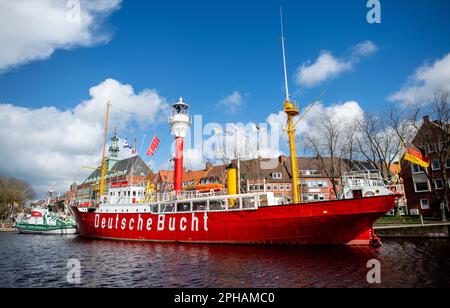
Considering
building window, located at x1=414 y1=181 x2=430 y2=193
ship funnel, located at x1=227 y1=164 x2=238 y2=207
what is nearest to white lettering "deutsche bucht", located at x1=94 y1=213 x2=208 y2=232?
ship funnel, located at x1=227 y1=164 x2=238 y2=207

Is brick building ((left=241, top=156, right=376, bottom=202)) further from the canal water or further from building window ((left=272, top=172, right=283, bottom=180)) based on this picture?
the canal water

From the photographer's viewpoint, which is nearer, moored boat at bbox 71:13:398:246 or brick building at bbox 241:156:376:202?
moored boat at bbox 71:13:398:246

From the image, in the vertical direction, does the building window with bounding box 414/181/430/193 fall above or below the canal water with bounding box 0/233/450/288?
above

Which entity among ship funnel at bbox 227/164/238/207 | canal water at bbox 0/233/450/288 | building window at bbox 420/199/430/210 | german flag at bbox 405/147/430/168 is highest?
german flag at bbox 405/147/430/168

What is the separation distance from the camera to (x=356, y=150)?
38.0m

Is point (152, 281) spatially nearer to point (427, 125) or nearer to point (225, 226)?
point (225, 226)

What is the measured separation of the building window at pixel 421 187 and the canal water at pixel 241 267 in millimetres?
22610

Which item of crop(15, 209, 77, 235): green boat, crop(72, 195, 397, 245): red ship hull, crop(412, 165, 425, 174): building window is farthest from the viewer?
crop(15, 209, 77, 235): green boat

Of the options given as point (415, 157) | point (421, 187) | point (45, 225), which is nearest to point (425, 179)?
point (421, 187)

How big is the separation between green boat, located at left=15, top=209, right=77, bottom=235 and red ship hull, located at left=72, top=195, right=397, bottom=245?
27.4 meters

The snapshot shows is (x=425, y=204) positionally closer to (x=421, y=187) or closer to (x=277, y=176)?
(x=421, y=187)

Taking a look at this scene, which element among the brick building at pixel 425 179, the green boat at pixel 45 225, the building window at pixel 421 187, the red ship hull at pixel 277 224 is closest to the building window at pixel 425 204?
the brick building at pixel 425 179

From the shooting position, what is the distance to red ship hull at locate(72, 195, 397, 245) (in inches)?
755
